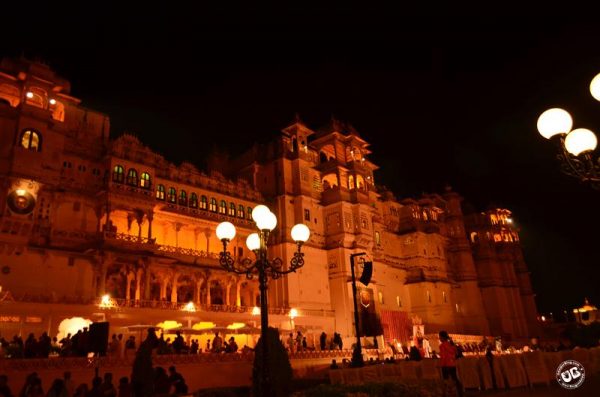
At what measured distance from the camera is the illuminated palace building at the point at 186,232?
2806 cm

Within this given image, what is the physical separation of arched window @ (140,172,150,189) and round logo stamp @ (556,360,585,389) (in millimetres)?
28688

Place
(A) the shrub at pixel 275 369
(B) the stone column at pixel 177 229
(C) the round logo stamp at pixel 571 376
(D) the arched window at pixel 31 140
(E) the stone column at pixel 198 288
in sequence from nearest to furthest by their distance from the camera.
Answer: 1. (A) the shrub at pixel 275 369
2. (C) the round logo stamp at pixel 571 376
3. (D) the arched window at pixel 31 140
4. (E) the stone column at pixel 198 288
5. (B) the stone column at pixel 177 229

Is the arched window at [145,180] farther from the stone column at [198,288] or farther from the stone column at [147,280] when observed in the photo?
the stone column at [198,288]

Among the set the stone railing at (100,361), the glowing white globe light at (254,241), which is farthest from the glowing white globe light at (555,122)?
the stone railing at (100,361)

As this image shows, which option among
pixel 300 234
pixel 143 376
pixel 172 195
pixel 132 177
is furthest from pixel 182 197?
pixel 300 234

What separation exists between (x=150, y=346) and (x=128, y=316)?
15.3 m

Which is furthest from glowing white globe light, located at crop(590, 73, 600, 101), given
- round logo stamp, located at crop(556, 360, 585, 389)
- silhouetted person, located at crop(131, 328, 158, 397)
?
silhouetted person, located at crop(131, 328, 158, 397)

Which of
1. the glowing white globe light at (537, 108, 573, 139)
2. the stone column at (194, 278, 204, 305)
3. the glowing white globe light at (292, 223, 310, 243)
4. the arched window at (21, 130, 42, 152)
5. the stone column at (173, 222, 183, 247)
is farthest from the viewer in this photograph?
the stone column at (173, 222, 183, 247)

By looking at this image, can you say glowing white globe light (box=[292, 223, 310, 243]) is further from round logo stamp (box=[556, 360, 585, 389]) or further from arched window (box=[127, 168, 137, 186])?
arched window (box=[127, 168, 137, 186])

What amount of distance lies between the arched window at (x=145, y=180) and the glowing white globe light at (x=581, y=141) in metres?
29.6

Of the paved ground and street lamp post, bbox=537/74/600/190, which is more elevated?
street lamp post, bbox=537/74/600/190

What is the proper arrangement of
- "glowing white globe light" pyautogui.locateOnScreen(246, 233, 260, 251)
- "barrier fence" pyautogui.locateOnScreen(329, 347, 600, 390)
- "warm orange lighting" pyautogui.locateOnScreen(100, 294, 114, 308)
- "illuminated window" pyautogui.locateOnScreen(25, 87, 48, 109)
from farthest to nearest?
"illuminated window" pyautogui.locateOnScreen(25, 87, 48, 109) < "warm orange lighting" pyautogui.locateOnScreen(100, 294, 114, 308) < "barrier fence" pyautogui.locateOnScreen(329, 347, 600, 390) < "glowing white globe light" pyautogui.locateOnScreen(246, 233, 260, 251)

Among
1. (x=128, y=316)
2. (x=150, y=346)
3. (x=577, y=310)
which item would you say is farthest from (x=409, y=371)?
(x=577, y=310)

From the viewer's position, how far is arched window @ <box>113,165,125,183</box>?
32.7 m
